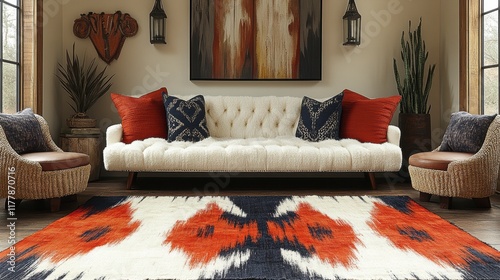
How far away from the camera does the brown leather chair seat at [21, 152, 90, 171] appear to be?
8.69 ft

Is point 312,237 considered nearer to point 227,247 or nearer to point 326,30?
point 227,247

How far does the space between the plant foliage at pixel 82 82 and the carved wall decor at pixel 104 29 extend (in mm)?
184

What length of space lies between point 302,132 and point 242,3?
4.96 ft

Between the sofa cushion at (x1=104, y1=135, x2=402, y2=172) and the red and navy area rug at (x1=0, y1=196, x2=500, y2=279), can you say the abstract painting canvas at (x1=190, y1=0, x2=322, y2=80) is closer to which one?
the sofa cushion at (x1=104, y1=135, x2=402, y2=172)

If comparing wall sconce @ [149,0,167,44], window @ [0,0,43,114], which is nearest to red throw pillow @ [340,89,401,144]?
wall sconce @ [149,0,167,44]

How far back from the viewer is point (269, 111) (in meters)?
4.05

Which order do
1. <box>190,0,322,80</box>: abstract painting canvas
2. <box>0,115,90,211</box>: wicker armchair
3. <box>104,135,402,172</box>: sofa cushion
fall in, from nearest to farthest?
<box>0,115,90,211</box>: wicker armchair
<box>104,135,402,172</box>: sofa cushion
<box>190,0,322,80</box>: abstract painting canvas

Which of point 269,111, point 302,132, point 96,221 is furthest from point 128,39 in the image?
point 96,221

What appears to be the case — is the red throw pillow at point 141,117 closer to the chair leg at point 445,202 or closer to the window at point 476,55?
the chair leg at point 445,202

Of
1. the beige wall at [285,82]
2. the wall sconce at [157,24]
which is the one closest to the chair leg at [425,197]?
the beige wall at [285,82]

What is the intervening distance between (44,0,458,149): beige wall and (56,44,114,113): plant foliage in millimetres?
106

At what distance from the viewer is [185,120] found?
370 cm

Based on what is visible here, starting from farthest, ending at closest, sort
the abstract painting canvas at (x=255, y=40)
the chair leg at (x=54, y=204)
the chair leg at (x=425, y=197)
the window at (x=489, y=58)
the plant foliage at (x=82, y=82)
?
1. the abstract painting canvas at (x=255, y=40)
2. the plant foliage at (x=82, y=82)
3. the window at (x=489, y=58)
4. the chair leg at (x=425, y=197)
5. the chair leg at (x=54, y=204)

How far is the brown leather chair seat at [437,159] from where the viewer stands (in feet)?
9.21
